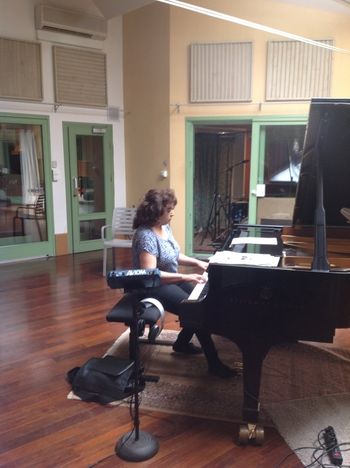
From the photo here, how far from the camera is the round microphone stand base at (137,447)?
2.10m

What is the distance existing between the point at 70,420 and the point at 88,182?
488 centimetres

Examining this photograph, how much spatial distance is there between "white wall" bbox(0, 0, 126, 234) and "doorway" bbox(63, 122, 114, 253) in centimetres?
A: 10

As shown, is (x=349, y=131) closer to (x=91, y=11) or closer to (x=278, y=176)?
(x=278, y=176)

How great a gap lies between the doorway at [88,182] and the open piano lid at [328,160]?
438 centimetres

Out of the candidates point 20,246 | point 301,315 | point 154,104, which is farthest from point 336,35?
point 20,246

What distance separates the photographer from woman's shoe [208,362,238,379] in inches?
111

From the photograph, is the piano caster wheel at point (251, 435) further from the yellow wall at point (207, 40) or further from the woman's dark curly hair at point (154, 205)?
the yellow wall at point (207, 40)

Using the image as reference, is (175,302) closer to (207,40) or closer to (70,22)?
(207,40)

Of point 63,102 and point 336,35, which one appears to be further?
point 63,102

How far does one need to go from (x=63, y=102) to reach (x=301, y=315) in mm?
5311

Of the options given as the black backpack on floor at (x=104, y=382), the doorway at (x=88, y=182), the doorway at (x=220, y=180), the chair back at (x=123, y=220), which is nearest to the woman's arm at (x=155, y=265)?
the black backpack on floor at (x=104, y=382)

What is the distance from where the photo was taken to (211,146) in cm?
737

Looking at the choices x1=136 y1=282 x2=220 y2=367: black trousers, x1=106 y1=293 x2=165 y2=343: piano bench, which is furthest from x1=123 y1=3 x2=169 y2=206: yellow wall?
x1=106 y1=293 x2=165 y2=343: piano bench

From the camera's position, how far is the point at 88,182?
269 inches
